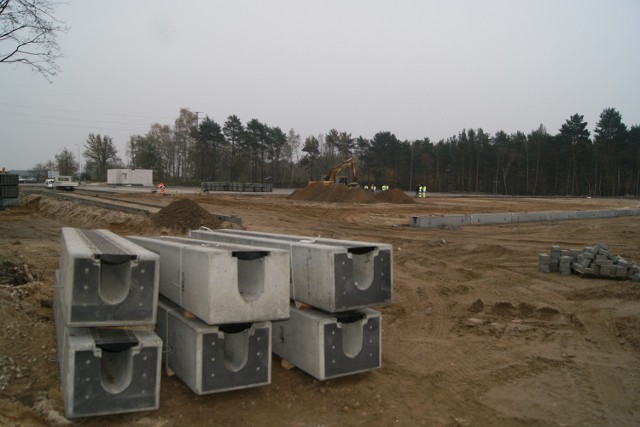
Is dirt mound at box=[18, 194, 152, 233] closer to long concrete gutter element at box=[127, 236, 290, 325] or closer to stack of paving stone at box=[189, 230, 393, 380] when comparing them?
stack of paving stone at box=[189, 230, 393, 380]

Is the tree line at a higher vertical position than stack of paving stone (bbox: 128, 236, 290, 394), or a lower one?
higher

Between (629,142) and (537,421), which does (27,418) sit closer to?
(537,421)

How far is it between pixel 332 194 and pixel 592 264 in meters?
29.2

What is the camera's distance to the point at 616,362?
18.6 feet

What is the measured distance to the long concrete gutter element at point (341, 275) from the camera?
4484 mm

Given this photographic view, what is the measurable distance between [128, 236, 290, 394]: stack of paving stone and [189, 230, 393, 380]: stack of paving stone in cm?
45

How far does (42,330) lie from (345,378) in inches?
137

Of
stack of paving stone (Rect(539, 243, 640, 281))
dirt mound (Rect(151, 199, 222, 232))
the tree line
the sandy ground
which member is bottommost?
the sandy ground

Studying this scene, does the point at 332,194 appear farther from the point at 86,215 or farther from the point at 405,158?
the point at 405,158

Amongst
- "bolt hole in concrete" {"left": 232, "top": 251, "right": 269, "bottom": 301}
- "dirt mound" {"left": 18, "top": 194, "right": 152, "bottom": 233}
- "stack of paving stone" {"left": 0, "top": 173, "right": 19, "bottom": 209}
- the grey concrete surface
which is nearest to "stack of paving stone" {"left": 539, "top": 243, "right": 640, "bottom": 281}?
"bolt hole in concrete" {"left": 232, "top": 251, "right": 269, "bottom": 301}

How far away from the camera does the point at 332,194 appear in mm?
38844

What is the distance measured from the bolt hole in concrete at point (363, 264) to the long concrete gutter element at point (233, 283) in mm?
776

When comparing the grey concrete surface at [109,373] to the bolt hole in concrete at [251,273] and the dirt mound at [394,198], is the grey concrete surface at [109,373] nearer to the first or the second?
the bolt hole in concrete at [251,273]

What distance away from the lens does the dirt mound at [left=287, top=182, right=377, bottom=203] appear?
37.4 m
